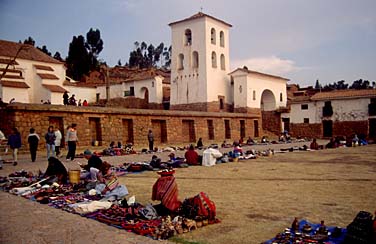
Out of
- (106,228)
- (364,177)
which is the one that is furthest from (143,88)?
(106,228)

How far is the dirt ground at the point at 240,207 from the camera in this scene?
15.6 ft

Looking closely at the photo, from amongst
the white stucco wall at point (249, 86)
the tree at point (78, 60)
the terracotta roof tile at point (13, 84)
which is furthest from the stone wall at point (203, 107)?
the tree at point (78, 60)

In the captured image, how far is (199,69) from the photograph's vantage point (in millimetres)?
35656

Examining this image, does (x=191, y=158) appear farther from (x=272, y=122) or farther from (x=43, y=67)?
(x=272, y=122)

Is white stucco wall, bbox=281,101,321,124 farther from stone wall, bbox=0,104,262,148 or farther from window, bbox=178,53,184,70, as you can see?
window, bbox=178,53,184,70

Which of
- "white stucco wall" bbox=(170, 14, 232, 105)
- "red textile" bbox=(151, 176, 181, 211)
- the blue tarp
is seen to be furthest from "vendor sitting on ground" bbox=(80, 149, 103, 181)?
"white stucco wall" bbox=(170, 14, 232, 105)

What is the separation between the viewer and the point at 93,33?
6131 cm

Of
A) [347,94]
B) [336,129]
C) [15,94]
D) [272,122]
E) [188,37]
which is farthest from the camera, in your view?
[272,122]

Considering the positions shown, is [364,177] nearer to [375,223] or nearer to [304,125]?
[375,223]

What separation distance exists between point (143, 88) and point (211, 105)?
29.3ft

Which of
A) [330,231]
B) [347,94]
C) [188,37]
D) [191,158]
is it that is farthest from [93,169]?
[347,94]

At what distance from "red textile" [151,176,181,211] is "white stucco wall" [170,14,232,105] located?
29.3 metres

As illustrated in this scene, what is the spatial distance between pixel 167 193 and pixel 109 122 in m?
15.8

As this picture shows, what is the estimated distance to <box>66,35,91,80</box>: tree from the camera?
169 ft
